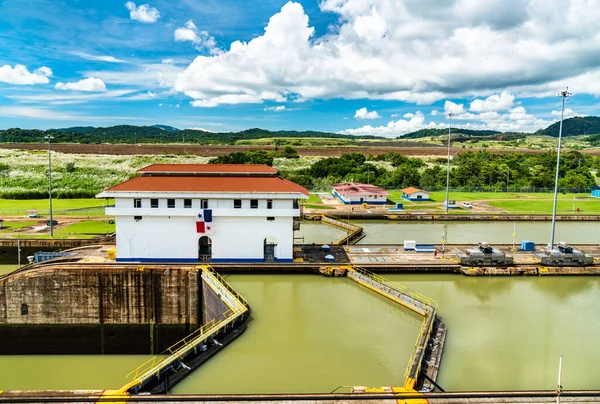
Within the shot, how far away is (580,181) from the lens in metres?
76.3

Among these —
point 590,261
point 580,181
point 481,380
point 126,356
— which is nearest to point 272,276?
point 126,356

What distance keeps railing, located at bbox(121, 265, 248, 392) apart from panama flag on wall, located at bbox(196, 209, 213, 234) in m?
2.54

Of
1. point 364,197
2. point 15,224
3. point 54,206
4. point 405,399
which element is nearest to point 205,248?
point 405,399

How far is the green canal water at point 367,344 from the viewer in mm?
16281

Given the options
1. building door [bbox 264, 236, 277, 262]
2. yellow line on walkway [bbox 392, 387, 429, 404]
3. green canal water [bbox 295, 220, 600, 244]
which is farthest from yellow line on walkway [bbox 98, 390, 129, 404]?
green canal water [bbox 295, 220, 600, 244]

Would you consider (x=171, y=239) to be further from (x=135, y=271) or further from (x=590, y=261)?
(x=590, y=261)

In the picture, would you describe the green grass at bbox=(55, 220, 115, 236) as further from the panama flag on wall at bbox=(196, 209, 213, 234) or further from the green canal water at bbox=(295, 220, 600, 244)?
the green canal water at bbox=(295, 220, 600, 244)

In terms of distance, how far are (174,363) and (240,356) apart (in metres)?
2.87

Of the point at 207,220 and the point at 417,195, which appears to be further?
the point at 417,195

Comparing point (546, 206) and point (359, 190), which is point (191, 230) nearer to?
point (359, 190)

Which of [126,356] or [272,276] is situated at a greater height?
[272,276]

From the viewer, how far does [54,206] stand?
53.4m

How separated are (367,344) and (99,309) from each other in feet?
53.6

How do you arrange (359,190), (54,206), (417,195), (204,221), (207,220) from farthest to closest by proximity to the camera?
(417,195) → (359,190) → (54,206) → (204,221) → (207,220)
